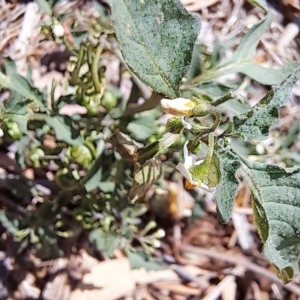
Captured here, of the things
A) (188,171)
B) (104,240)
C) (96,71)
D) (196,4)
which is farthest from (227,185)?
(196,4)

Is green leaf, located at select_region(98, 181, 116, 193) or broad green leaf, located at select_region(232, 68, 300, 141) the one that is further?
green leaf, located at select_region(98, 181, 116, 193)

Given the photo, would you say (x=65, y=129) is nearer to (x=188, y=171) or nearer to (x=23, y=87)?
(x=23, y=87)

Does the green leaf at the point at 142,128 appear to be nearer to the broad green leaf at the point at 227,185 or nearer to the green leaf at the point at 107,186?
the green leaf at the point at 107,186

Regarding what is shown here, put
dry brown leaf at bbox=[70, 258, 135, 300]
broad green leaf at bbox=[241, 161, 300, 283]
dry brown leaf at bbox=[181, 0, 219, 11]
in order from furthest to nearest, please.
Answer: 1. dry brown leaf at bbox=[181, 0, 219, 11]
2. dry brown leaf at bbox=[70, 258, 135, 300]
3. broad green leaf at bbox=[241, 161, 300, 283]

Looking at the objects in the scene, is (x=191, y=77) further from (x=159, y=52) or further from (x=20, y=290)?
(x=20, y=290)

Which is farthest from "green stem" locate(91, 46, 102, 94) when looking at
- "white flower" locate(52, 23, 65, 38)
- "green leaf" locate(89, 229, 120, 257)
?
"green leaf" locate(89, 229, 120, 257)

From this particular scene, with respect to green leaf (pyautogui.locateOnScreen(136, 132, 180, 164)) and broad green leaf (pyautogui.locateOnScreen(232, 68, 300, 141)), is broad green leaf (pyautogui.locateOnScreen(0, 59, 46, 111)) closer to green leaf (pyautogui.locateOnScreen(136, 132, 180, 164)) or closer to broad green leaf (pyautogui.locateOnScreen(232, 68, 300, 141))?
green leaf (pyautogui.locateOnScreen(136, 132, 180, 164))
